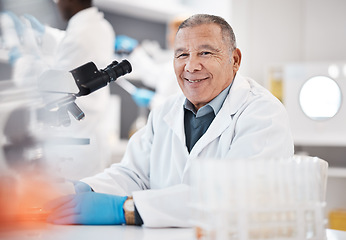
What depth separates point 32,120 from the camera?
0.70m

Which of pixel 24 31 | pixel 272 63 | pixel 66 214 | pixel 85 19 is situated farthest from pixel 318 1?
pixel 24 31

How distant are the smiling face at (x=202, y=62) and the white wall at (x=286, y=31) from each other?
84.5 inches

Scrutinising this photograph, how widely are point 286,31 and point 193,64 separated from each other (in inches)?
94.9

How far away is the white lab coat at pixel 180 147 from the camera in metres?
1.19

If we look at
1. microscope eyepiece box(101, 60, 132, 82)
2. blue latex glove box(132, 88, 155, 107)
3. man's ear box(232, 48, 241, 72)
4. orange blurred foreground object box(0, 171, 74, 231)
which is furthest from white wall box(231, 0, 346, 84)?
orange blurred foreground object box(0, 171, 74, 231)

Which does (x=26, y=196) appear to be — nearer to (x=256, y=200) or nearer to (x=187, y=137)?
(x=256, y=200)

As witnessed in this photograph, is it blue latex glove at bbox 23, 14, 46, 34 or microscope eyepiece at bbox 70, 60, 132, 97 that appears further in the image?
microscope eyepiece at bbox 70, 60, 132, 97

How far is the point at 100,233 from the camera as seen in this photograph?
1.07 metres

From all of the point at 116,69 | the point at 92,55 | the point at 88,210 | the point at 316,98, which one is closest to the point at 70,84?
the point at 116,69

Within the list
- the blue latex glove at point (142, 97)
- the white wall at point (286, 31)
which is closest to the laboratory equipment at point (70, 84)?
the white wall at point (286, 31)

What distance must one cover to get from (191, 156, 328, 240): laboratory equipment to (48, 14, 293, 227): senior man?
0.41 m

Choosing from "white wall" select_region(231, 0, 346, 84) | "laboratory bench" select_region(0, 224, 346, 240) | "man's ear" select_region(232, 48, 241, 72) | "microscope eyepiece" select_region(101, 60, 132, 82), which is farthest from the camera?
"white wall" select_region(231, 0, 346, 84)

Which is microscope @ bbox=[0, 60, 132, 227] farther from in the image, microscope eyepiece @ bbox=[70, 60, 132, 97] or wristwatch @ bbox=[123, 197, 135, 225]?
wristwatch @ bbox=[123, 197, 135, 225]

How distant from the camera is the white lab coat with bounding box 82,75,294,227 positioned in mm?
1193
